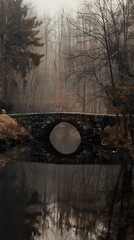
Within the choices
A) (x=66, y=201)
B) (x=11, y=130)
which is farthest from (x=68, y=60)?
(x=66, y=201)

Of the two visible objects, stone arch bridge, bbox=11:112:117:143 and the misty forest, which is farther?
stone arch bridge, bbox=11:112:117:143

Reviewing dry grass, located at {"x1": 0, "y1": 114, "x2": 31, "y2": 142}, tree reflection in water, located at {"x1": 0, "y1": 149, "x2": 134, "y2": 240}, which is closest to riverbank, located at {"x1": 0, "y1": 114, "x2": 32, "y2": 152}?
dry grass, located at {"x1": 0, "y1": 114, "x2": 31, "y2": 142}

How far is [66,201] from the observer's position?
10.4m

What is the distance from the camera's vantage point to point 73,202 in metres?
10.3

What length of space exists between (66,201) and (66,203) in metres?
0.21

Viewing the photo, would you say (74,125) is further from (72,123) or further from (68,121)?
(68,121)

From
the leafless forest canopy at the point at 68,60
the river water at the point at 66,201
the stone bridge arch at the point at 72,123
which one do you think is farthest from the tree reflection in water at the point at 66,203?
the stone bridge arch at the point at 72,123

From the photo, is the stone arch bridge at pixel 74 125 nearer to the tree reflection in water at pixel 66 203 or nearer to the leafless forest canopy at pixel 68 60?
the leafless forest canopy at pixel 68 60

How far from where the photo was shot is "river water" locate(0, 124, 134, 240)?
8000 millimetres

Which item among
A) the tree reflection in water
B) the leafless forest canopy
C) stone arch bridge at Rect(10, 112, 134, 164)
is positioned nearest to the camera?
the tree reflection in water

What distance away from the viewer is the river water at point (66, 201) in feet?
26.2

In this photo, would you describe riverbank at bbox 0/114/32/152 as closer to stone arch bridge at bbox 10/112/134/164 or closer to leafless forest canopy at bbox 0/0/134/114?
stone arch bridge at bbox 10/112/134/164

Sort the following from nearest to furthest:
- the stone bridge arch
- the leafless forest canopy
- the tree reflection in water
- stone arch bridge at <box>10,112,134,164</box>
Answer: the tree reflection in water → the leafless forest canopy → stone arch bridge at <box>10,112,134,164</box> → the stone bridge arch

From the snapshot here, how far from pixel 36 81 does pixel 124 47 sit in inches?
915
